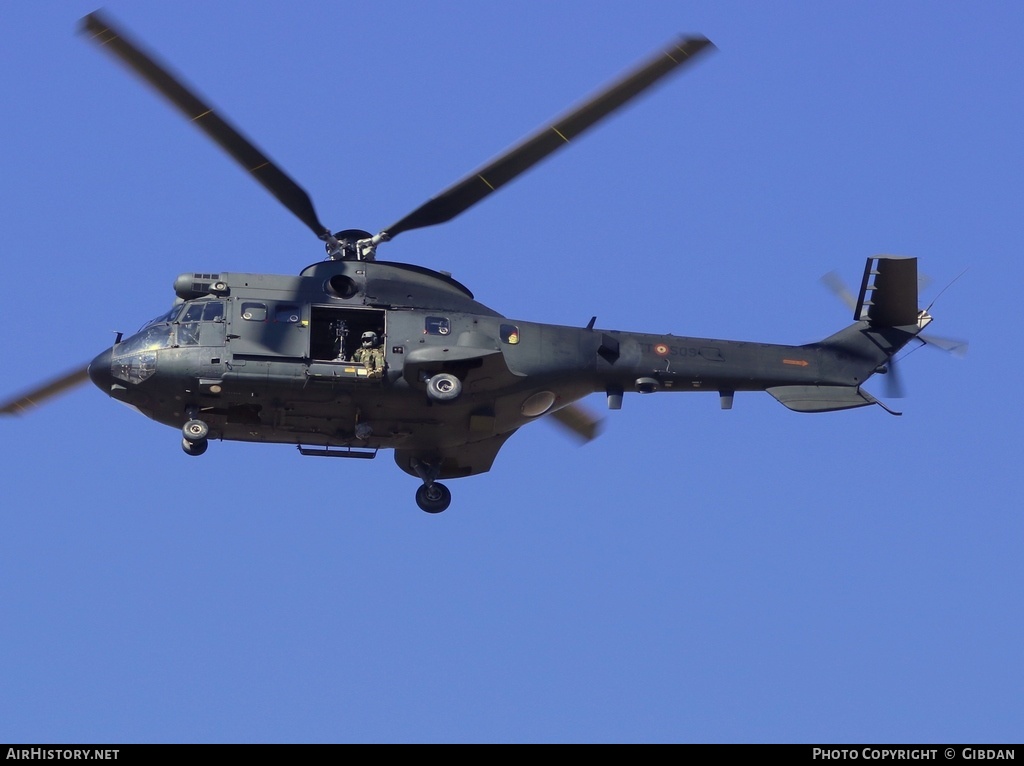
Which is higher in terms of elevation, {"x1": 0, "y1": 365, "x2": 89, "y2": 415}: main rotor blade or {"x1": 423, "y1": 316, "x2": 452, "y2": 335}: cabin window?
{"x1": 0, "y1": 365, "x2": 89, "y2": 415}: main rotor blade

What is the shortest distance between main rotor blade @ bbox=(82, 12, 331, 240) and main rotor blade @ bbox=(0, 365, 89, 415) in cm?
537

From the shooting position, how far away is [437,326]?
1235 inches

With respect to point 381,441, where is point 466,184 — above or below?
above

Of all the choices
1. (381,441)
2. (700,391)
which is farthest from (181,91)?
(700,391)

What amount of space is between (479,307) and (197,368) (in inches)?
206

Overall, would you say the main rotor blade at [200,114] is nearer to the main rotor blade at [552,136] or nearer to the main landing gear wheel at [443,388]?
the main rotor blade at [552,136]

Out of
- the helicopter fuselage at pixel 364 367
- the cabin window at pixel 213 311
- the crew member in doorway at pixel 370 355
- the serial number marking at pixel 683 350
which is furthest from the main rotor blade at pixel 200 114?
the serial number marking at pixel 683 350

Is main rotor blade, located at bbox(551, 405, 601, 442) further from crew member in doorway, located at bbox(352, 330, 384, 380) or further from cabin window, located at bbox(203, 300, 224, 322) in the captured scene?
cabin window, located at bbox(203, 300, 224, 322)

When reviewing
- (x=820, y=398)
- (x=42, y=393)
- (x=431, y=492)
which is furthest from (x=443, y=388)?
(x=42, y=393)

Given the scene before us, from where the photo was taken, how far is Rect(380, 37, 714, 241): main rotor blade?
30.1 meters

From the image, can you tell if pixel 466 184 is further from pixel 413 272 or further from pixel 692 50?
pixel 692 50

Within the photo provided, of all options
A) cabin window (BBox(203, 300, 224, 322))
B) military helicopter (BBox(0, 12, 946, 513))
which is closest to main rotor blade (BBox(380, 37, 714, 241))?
military helicopter (BBox(0, 12, 946, 513))
